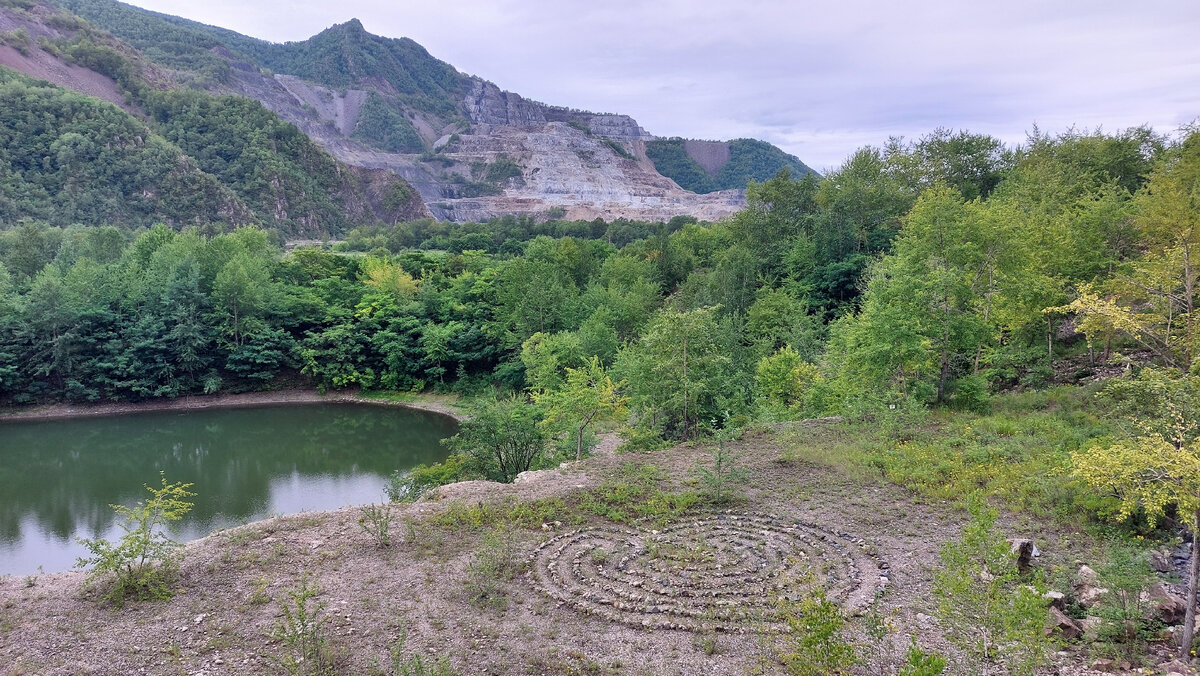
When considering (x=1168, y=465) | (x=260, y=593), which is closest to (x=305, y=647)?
(x=260, y=593)

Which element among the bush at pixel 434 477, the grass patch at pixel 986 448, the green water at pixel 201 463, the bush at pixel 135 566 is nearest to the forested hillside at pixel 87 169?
the green water at pixel 201 463

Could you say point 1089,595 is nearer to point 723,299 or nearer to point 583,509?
point 583,509

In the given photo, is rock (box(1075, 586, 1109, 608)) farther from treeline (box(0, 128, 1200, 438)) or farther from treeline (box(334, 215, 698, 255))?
treeline (box(334, 215, 698, 255))

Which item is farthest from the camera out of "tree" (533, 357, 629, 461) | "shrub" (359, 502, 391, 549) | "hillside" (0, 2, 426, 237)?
"hillside" (0, 2, 426, 237)

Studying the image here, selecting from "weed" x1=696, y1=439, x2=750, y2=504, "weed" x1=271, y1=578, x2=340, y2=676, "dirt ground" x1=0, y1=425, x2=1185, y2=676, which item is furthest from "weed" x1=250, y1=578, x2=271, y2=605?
"weed" x1=696, y1=439, x2=750, y2=504

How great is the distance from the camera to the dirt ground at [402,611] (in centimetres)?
735

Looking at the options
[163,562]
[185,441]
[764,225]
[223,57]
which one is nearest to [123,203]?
[185,441]

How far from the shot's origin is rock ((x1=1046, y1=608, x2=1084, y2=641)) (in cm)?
719

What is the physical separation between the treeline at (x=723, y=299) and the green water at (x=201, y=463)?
162 inches

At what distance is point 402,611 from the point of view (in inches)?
335

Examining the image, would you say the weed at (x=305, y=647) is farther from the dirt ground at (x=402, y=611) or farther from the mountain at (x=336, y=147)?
the mountain at (x=336, y=147)

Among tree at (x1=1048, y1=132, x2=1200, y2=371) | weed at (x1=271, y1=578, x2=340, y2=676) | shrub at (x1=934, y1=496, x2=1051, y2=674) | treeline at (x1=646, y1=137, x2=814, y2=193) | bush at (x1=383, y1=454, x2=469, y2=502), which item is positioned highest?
treeline at (x1=646, y1=137, x2=814, y2=193)

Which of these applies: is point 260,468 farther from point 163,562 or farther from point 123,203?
point 123,203

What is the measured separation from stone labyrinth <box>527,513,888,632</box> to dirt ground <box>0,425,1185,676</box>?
194 mm
